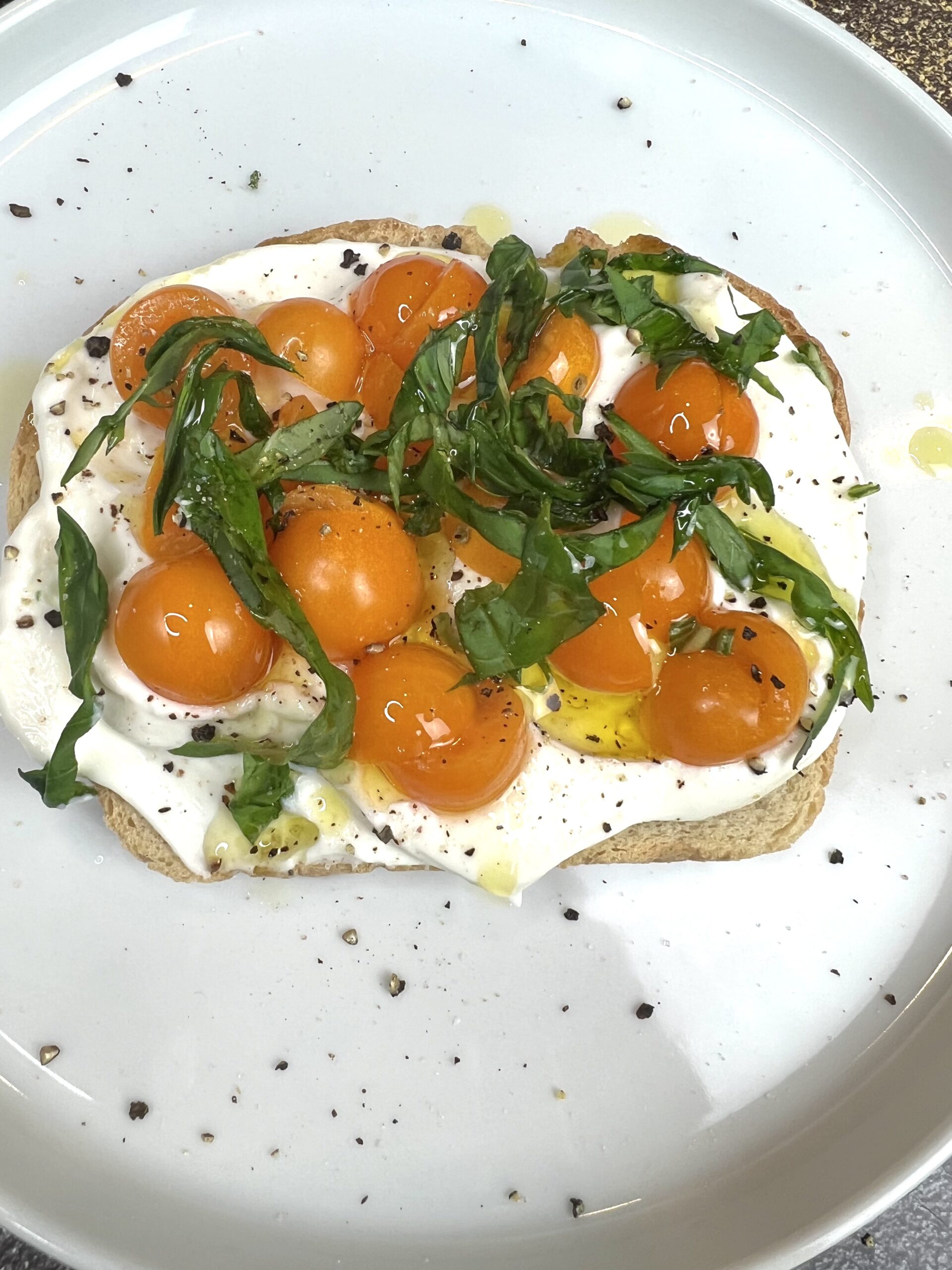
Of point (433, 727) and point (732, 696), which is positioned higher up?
point (732, 696)

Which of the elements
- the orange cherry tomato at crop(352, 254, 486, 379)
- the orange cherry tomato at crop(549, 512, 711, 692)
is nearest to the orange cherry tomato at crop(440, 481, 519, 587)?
the orange cherry tomato at crop(549, 512, 711, 692)

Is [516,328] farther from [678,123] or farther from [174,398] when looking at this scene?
[678,123]

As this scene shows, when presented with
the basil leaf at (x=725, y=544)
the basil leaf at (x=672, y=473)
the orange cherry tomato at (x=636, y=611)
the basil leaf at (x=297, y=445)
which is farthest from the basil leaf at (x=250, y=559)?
the basil leaf at (x=725, y=544)

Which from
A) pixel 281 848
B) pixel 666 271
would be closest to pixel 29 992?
pixel 281 848

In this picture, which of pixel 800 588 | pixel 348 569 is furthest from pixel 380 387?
pixel 800 588

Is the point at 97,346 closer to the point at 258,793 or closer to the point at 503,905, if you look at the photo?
the point at 258,793
